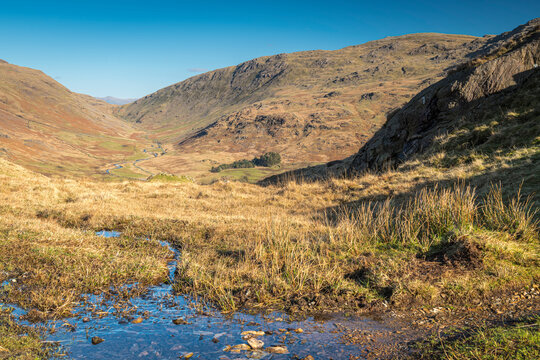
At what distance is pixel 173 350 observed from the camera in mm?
5492

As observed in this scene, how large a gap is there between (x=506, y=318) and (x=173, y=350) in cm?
583

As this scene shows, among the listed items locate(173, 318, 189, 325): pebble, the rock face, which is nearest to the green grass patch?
locate(173, 318, 189, 325): pebble

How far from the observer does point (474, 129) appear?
2091 cm

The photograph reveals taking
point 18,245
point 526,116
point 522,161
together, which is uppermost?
point 526,116

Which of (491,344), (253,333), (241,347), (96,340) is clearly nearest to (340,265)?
(253,333)

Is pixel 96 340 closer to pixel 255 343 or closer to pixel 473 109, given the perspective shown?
pixel 255 343

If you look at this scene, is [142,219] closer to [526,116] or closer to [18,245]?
[18,245]

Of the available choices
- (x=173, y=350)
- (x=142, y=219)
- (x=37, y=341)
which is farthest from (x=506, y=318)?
(x=142, y=219)

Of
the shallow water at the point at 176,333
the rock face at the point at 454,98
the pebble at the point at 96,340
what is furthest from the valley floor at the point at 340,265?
the rock face at the point at 454,98

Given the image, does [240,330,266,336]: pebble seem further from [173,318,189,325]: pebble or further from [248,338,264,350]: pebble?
[173,318,189,325]: pebble

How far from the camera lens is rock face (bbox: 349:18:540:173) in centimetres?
2306

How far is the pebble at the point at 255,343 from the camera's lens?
18.0 ft

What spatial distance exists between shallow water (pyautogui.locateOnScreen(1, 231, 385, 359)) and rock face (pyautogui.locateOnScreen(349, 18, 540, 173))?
812 inches

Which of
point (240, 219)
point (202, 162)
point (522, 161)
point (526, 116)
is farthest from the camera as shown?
point (202, 162)
